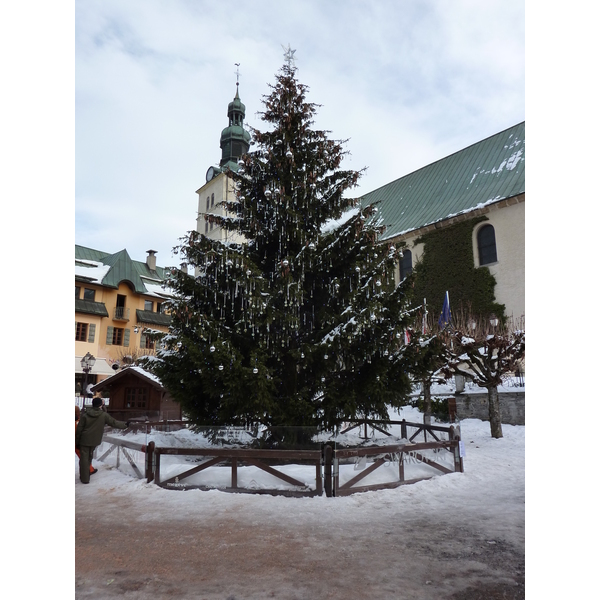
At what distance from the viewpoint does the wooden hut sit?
19375 millimetres

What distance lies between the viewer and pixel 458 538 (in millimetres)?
5141

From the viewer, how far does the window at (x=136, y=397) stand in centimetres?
2012

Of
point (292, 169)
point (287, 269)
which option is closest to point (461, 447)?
point (287, 269)

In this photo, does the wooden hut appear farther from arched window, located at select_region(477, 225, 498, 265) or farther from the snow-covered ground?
arched window, located at select_region(477, 225, 498, 265)

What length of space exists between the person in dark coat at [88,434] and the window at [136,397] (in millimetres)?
11442

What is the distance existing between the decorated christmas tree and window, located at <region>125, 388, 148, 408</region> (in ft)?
36.4

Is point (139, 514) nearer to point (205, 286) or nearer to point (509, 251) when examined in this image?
point (205, 286)

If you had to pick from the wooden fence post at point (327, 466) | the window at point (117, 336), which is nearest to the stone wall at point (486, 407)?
the wooden fence post at point (327, 466)

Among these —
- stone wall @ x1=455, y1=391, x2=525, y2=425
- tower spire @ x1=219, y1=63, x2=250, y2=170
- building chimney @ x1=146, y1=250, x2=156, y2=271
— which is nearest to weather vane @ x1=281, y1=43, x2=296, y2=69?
stone wall @ x1=455, y1=391, x2=525, y2=425

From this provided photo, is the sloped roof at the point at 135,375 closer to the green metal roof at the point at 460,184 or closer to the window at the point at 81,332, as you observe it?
the window at the point at 81,332

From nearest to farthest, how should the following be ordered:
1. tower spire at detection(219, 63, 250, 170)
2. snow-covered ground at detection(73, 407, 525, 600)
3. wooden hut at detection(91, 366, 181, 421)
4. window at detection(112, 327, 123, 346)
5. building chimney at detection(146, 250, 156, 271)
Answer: snow-covered ground at detection(73, 407, 525, 600)
wooden hut at detection(91, 366, 181, 421)
window at detection(112, 327, 123, 346)
building chimney at detection(146, 250, 156, 271)
tower spire at detection(219, 63, 250, 170)

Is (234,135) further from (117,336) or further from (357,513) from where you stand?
(357,513)

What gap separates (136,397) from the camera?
20.3 m

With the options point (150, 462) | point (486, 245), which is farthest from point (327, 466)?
point (486, 245)
